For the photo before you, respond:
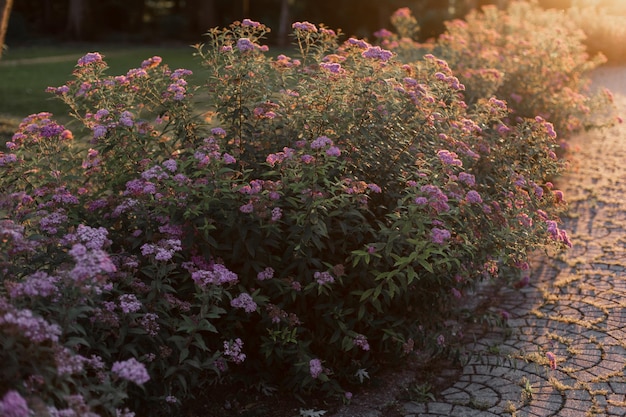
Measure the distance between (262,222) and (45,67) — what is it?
1942 centimetres

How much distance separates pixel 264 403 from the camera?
183 inches

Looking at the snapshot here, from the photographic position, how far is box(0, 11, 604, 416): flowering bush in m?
4.06

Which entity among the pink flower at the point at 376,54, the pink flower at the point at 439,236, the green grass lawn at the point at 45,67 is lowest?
the green grass lawn at the point at 45,67

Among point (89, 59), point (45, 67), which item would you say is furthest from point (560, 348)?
point (45, 67)

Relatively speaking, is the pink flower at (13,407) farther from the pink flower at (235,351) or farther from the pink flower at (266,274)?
the pink flower at (266,274)

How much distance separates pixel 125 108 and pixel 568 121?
21.1 feet

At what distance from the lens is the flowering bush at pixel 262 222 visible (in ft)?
13.3

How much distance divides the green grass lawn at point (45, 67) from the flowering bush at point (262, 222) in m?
6.80

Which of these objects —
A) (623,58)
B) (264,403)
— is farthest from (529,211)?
(623,58)

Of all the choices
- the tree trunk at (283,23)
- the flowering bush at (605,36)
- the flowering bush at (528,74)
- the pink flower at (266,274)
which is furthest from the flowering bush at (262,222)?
the tree trunk at (283,23)

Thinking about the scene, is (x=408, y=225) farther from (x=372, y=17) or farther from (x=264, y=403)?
(x=372, y=17)

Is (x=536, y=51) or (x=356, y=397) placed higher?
(x=536, y=51)

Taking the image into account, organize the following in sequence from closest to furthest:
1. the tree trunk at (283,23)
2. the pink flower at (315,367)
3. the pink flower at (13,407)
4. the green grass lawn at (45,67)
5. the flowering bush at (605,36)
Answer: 1. the pink flower at (13,407)
2. the pink flower at (315,367)
3. the green grass lawn at (45,67)
4. the flowering bush at (605,36)
5. the tree trunk at (283,23)

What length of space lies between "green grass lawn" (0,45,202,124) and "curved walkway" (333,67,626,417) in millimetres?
7722
